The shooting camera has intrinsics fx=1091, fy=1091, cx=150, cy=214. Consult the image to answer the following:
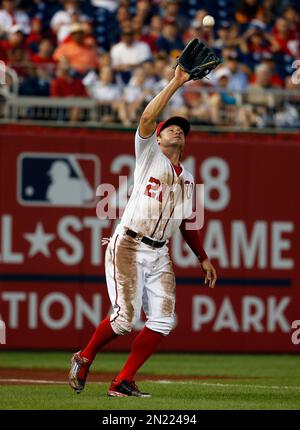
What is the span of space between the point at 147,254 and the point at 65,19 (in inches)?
349

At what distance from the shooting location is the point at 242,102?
591 inches

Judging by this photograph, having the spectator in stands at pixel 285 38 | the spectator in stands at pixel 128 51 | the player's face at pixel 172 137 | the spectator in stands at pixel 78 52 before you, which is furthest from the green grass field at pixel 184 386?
the spectator in stands at pixel 285 38

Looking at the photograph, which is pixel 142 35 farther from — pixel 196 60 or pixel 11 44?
pixel 196 60

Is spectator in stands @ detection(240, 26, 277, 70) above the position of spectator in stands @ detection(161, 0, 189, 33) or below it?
below

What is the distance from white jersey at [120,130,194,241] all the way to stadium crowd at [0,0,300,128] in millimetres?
5300

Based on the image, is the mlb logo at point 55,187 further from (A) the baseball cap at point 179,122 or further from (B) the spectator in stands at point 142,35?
(A) the baseball cap at point 179,122

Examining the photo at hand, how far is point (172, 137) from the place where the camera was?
27.7ft

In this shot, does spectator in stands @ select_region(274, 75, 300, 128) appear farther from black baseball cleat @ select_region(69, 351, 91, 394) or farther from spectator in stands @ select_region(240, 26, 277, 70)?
black baseball cleat @ select_region(69, 351, 91, 394)

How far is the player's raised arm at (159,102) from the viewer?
785cm

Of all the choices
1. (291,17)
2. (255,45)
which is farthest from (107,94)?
(291,17)

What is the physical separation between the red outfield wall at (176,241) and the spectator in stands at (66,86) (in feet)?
1.08

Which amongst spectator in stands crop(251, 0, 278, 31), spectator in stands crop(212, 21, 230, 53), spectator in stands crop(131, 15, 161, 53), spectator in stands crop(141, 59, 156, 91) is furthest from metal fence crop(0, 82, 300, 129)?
spectator in stands crop(251, 0, 278, 31)

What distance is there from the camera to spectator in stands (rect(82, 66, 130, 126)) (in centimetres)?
1459

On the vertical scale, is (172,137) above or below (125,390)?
above
